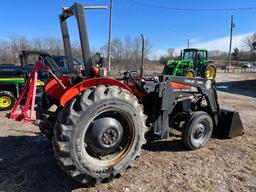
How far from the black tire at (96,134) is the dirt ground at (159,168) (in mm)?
316

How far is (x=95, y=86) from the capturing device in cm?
320

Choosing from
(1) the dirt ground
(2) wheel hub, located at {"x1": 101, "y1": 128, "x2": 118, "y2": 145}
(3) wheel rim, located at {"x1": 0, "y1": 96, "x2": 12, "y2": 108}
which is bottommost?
(1) the dirt ground

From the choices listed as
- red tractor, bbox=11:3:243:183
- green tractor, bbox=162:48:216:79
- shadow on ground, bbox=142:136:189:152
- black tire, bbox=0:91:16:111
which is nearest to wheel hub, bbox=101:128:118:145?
red tractor, bbox=11:3:243:183

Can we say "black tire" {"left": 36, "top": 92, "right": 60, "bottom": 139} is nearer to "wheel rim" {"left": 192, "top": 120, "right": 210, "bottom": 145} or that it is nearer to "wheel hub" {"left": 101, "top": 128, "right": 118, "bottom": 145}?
"wheel hub" {"left": 101, "top": 128, "right": 118, "bottom": 145}

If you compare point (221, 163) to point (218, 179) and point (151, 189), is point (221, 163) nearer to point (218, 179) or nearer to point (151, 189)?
point (218, 179)

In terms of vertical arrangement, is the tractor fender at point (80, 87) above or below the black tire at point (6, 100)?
above

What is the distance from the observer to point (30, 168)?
12.3 ft

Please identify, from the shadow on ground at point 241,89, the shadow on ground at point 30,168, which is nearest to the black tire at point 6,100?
the shadow on ground at point 30,168

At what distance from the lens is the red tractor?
288cm

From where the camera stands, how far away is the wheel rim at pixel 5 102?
832 centimetres

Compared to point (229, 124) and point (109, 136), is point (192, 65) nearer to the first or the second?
point (229, 124)

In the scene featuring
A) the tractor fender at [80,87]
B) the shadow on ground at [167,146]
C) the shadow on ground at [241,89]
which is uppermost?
the tractor fender at [80,87]

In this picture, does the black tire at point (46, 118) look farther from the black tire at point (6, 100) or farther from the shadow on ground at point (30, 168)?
the black tire at point (6, 100)

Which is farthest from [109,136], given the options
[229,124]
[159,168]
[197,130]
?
[229,124]
